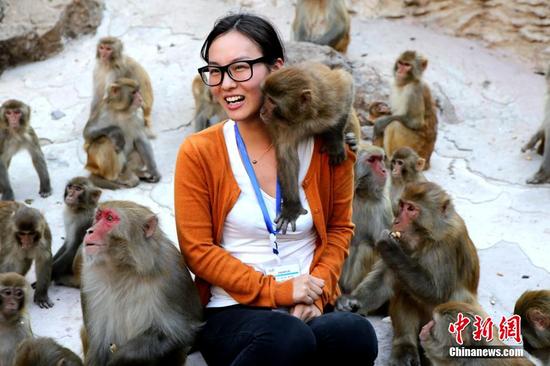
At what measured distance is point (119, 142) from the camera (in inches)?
287

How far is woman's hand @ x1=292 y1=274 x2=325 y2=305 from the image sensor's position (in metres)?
3.22

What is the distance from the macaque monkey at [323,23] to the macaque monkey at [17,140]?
3.65 metres

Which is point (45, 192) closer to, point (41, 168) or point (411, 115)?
point (41, 168)

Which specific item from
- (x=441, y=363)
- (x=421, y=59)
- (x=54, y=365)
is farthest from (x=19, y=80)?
(x=441, y=363)

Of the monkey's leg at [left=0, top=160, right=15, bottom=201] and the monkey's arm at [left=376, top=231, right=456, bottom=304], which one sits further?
the monkey's leg at [left=0, top=160, right=15, bottom=201]

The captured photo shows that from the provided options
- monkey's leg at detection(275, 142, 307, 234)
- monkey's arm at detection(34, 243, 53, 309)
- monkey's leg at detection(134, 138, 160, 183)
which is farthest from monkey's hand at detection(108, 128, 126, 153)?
monkey's leg at detection(275, 142, 307, 234)

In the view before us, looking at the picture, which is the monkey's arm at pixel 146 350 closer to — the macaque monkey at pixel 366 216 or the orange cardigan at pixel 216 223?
the orange cardigan at pixel 216 223

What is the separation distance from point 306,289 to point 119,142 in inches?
173

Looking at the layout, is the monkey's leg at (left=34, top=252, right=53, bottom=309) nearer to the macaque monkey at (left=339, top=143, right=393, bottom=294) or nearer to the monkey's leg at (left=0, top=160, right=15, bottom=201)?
the monkey's leg at (left=0, top=160, right=15, bottom=201)

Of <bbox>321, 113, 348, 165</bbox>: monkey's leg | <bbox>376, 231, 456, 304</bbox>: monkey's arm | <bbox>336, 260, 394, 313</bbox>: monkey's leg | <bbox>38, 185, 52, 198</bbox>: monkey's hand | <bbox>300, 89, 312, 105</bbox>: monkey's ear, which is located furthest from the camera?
<bbox>38, 185, 52, 198</bbox>: monkey's hand

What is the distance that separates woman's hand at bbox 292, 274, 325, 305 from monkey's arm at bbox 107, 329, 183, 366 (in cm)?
55

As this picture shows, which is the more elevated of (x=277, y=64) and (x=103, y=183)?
(x=277, y=64)

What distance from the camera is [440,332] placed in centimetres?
347

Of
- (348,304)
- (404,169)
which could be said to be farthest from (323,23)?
(348,304)
